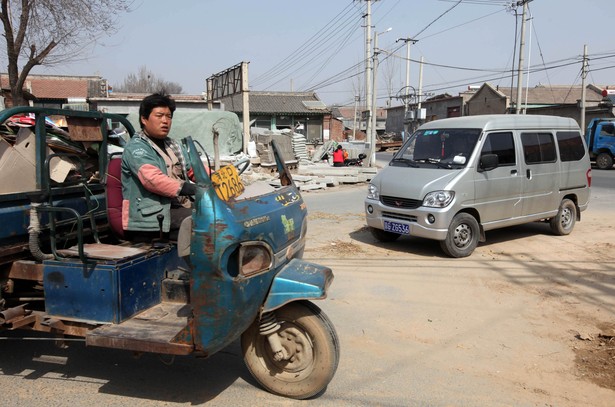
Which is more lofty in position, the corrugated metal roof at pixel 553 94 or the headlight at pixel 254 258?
the corrugated metal roof at pixel 553 94

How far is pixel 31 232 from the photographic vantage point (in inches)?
131

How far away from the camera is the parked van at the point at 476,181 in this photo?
683cm

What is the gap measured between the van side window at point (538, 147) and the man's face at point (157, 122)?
6.13 metres

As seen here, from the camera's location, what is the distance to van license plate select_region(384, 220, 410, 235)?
7.01m

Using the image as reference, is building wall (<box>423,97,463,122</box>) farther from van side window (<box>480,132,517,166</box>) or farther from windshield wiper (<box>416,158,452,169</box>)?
windshield wiper (<box>416,158,452,169</box>)

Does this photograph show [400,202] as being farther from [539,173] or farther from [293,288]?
[293,288]

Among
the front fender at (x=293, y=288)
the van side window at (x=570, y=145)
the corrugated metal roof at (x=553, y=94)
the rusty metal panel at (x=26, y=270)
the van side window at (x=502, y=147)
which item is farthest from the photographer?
the corrugated metal roof at (x=553, y=94)

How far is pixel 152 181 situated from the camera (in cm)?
323

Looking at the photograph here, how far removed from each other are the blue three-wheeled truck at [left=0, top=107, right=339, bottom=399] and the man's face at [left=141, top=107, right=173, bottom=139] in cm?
41

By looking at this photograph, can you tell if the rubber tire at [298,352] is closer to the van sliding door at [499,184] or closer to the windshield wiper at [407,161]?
the van sliding door at [499,184]

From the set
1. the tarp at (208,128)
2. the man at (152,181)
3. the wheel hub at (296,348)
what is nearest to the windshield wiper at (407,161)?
the man at (152,181)

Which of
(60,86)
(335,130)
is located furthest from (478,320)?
(60,86)

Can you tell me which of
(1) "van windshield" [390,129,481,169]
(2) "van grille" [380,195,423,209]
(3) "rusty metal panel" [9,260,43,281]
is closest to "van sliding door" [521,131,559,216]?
(1) "van windshield" [390,129,481,169]

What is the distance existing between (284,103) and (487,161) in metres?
42.4
